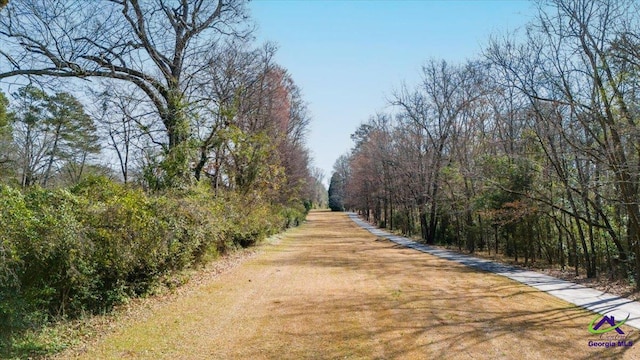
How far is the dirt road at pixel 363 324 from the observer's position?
521 centimetres

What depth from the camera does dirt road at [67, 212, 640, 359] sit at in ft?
17.1

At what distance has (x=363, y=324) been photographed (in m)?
6.39
